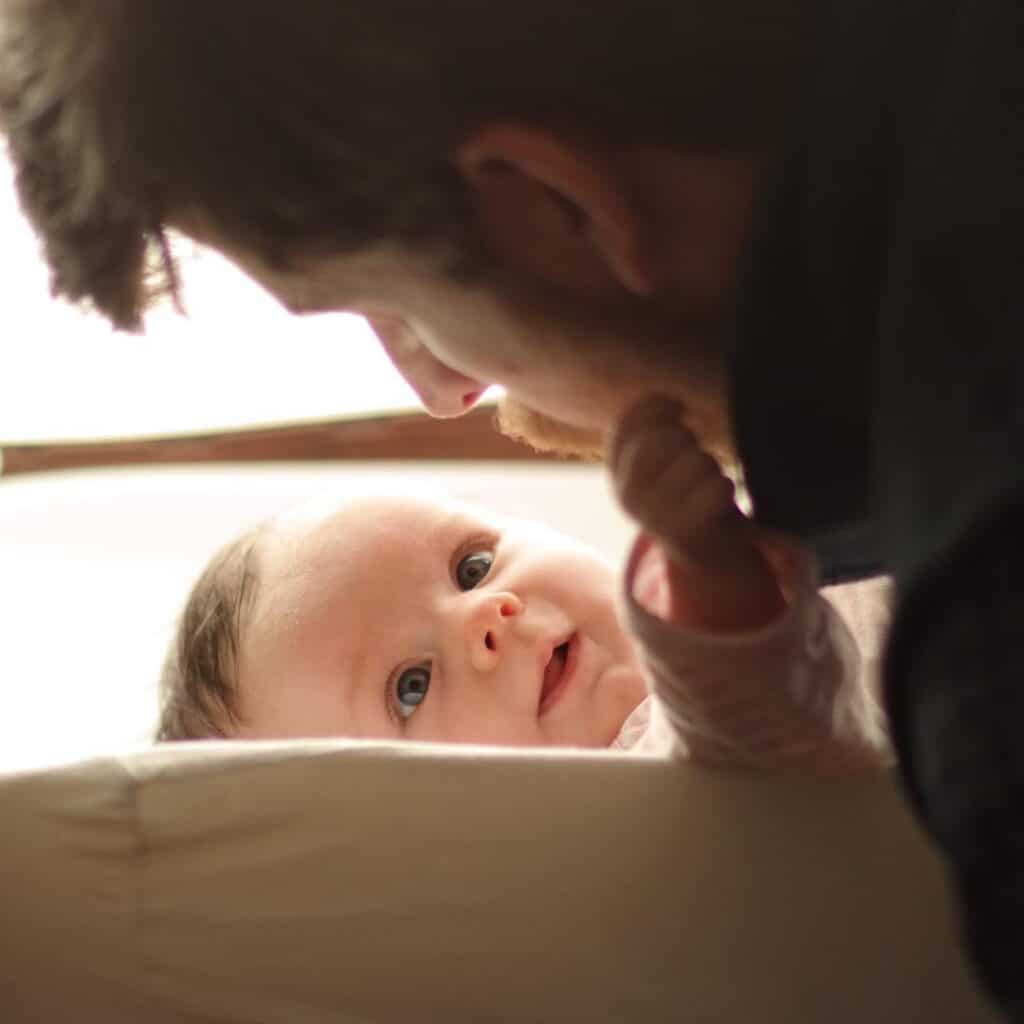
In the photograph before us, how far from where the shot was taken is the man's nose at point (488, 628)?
2.54ft

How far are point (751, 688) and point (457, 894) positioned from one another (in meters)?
0.13

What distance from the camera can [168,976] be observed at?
1.89 feet

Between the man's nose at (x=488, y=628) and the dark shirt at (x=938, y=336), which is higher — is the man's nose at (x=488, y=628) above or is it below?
below

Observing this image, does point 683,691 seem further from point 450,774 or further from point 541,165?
point 541,165

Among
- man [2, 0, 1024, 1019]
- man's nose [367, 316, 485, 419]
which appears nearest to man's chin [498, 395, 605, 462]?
man's nose [367, 316, 485, 419]

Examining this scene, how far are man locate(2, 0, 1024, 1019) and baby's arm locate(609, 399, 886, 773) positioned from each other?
0.04 metres

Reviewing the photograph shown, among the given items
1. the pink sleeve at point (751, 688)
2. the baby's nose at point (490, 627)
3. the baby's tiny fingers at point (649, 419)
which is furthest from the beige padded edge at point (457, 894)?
the baby's nose at point (490, 627)

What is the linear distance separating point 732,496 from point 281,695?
381 millimetres

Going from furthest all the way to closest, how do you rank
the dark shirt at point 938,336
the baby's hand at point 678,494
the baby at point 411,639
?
1. the baby at point 411,639
2. the baby's hand at point 678,494
3. the dark shirt at point 938,336

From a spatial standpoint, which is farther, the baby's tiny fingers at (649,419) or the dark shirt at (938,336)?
the baby's tiny fingers at (649,419)

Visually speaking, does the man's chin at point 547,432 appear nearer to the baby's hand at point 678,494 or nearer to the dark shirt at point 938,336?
the baby's hand at point 678,494

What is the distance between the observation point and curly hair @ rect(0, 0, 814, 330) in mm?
389

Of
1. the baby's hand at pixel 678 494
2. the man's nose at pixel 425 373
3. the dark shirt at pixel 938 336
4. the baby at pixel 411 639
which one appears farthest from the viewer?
the baby at pixel 411 639

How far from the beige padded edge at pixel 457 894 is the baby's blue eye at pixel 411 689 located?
221mm
